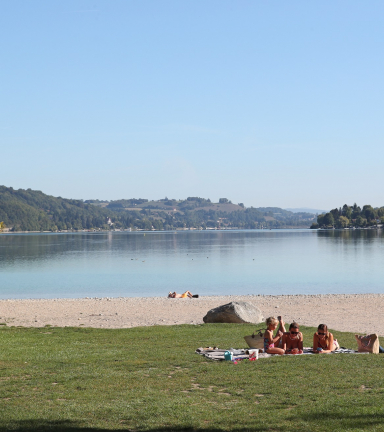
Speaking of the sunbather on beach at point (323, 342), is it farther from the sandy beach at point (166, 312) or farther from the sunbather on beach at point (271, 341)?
the sandy beach at point (166, 312)

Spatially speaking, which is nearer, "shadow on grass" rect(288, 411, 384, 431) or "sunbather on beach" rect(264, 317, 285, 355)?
"shadow on grass" rect(288, 411, 384, 431)

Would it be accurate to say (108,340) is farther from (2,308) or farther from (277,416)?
(2,308)

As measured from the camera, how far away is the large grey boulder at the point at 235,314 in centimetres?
2256

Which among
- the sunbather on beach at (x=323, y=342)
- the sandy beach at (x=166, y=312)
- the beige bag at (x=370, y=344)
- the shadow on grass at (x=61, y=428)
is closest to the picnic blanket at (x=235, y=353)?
the sunbather on beach at (x=323, y=342)

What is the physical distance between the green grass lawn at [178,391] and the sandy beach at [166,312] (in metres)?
9.27

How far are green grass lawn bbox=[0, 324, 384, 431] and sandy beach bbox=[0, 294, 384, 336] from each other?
9.27m

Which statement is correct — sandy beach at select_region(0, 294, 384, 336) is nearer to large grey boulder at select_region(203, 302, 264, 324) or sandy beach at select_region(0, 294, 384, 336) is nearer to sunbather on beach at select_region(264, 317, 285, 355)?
large grey boulder at select_region(203, 302, 264, 324)

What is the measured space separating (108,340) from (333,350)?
7.35m

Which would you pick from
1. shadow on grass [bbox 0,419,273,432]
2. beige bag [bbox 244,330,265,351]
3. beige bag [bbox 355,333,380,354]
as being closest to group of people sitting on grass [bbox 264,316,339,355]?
beige bag [bbox 244,330,265,351]

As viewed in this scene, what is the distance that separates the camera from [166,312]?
29516 millimetres

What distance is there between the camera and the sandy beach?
2438 cm

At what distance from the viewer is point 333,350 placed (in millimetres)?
14062

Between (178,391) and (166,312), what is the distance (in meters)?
19.7

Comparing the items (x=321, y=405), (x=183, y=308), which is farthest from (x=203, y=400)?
(x=183, y=308)
